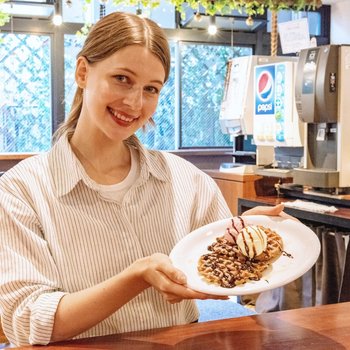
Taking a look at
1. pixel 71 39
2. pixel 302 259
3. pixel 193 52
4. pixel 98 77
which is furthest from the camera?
pixel 193 52

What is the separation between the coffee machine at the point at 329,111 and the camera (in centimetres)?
348

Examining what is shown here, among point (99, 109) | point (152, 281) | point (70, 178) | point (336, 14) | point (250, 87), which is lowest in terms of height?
point (152, 281)

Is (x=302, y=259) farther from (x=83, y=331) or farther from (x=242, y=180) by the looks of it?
(x=242, y=180)

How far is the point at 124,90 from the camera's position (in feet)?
4.17

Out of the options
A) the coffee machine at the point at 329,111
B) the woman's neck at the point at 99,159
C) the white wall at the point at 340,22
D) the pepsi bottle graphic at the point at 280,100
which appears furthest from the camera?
the white wall at the point at 340,22

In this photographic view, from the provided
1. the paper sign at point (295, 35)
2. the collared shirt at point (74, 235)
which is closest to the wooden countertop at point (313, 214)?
the paper sign at point (295, 35)

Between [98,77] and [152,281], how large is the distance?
49 cm

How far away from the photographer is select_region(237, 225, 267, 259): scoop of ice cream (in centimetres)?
126

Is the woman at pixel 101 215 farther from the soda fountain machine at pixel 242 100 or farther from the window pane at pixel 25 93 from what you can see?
the window pane at pixel 25 93

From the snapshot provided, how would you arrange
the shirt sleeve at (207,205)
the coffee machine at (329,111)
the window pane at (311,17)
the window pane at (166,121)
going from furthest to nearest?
1. the window pane at (311,17)
2. the window pane at (166,121)
3. the coffee machine at (329,111)
4. the shirt sleeve at (207,205)

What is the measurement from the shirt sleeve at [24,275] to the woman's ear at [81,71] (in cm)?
32

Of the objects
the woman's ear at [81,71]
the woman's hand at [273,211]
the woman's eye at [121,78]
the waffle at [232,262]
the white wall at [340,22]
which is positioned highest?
the white wall at [340,22]

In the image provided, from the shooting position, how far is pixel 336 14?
7707 mm

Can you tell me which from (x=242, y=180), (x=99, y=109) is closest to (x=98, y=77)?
(x=99, y=109)
